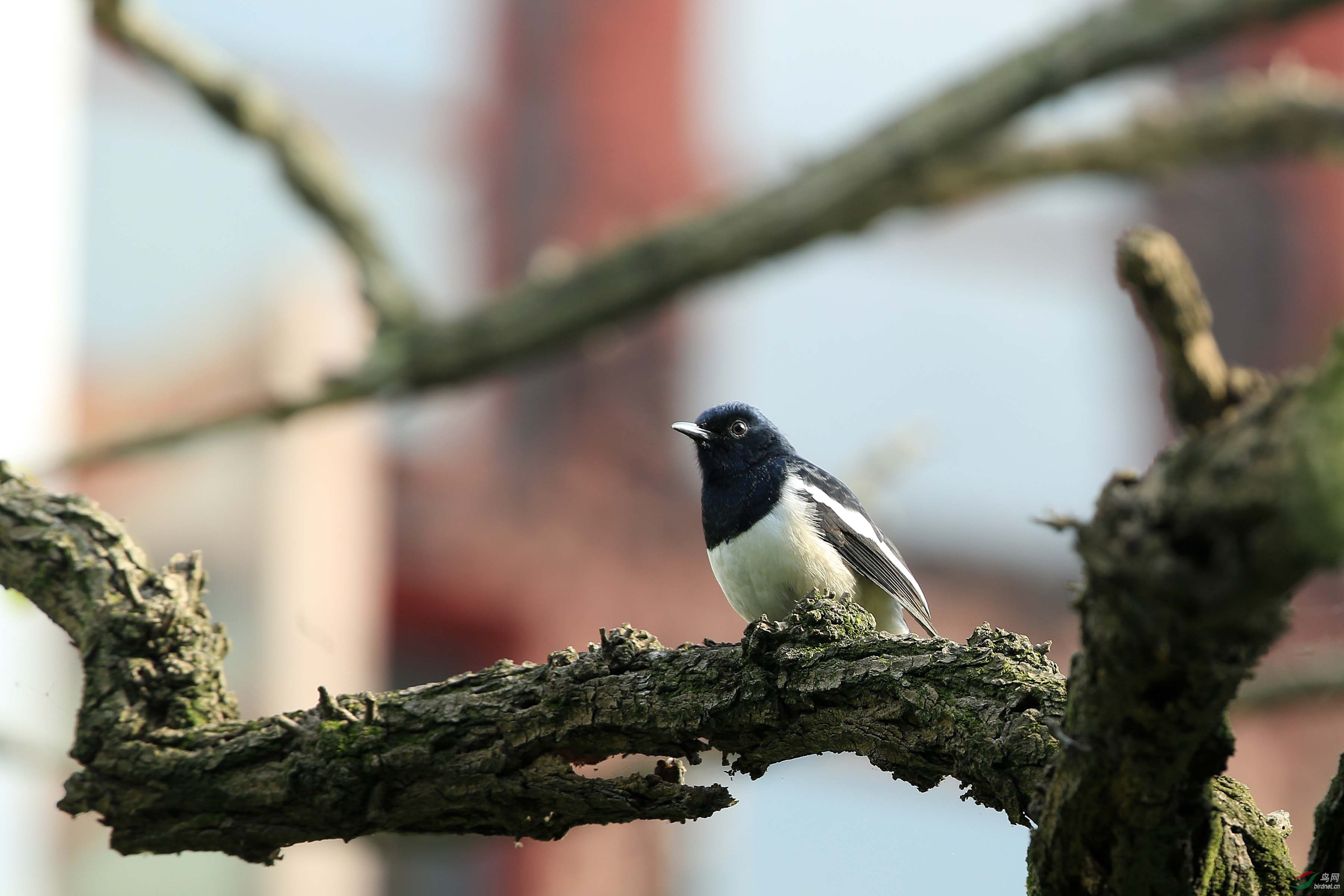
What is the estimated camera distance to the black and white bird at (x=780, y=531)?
17.3 feet

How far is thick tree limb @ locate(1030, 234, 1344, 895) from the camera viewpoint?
178cm

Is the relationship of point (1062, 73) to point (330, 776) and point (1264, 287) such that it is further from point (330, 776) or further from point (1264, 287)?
point (1264, 287)

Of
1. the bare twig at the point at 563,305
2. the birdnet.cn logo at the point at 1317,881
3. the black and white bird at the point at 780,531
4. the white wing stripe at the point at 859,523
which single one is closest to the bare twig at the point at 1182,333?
the birdnet.cn logo at the point at 1317,881

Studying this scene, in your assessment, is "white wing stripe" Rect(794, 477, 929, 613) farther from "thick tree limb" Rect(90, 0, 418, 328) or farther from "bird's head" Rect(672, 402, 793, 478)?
"thick tree limb" Rect(90, 0, 418, 328)

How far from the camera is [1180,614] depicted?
1.98m

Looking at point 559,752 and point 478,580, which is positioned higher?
point 478,580

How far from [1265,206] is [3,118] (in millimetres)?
17047

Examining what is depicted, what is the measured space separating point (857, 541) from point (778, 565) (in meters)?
0.49

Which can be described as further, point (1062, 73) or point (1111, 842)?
point (1062, 73)

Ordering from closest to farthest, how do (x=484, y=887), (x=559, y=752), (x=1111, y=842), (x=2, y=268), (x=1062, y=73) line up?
1. (x=1111, y=842)
2. (x=559, y=752)
3. (x=1062, y=73)
4. (x=2, y=268)
5. (x=484, y=887)

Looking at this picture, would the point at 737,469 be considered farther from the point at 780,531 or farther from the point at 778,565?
the point at 778,565

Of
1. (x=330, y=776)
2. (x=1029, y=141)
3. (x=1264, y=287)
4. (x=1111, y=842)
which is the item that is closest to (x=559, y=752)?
(x=330, y=776)

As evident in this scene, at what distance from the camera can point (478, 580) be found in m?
14.5

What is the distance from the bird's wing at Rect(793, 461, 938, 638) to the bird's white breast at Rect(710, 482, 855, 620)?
0.08 m
